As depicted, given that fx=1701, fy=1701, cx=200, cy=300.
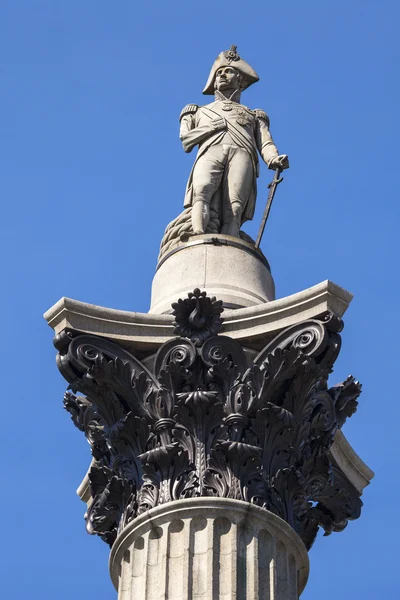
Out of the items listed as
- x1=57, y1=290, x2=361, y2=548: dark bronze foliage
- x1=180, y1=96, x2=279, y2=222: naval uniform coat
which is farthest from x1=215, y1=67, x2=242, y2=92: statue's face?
x1=57, y1=290, x2=361, y2=548: dark bronze foliage

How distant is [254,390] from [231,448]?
1.08 m

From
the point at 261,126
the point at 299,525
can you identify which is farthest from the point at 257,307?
the point at 261,126

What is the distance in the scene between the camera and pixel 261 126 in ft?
103

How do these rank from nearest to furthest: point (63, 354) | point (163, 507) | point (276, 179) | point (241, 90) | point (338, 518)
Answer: point (163, 507) < point (63, 354) < point (338, 518) < point (276, 179) < point (241, 90)

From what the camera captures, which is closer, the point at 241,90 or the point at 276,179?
the point at 276,179

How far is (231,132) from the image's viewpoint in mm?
30906

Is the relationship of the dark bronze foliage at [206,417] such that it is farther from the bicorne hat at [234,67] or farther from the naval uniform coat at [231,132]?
the bicorne hat at [234,67]

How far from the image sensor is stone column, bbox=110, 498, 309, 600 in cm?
2303

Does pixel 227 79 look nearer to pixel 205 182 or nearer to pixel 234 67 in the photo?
pixel 234 67

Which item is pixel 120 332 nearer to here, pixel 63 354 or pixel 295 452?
pixel 63 354

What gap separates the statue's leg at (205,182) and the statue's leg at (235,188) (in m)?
0.18

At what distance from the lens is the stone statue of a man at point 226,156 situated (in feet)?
97.8

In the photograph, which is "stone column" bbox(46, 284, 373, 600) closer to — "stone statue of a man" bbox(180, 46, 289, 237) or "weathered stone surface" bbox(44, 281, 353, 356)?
"weathered stone surface" bbox(44, 281, 353, 356)

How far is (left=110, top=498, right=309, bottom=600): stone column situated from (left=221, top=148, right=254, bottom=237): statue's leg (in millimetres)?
6854
